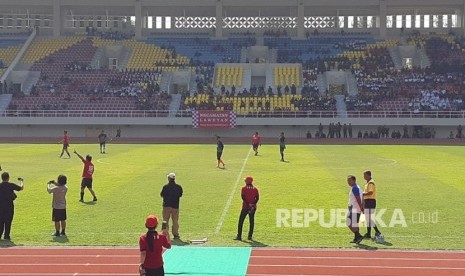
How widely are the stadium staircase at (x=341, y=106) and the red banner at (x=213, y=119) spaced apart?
9955 millimetres

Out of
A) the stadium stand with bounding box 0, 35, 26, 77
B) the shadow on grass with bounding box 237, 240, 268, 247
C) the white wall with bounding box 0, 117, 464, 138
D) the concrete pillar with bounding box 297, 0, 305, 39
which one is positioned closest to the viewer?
the shadow on grass with bounding box 237, 240, 268, 247

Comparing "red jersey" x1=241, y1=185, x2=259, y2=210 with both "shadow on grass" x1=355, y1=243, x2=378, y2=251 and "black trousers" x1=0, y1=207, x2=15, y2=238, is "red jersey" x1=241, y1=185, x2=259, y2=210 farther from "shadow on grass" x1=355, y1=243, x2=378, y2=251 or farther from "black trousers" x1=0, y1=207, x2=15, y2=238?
"black trousers" x1=0, y1=207, x2=15, y2=238

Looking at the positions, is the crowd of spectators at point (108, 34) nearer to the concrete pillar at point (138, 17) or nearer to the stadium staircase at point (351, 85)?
the concrete pillar at point (138, 17)

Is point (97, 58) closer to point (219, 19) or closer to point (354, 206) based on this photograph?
point (219, 19)

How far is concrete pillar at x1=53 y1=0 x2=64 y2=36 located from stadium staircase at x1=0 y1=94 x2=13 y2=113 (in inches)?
631

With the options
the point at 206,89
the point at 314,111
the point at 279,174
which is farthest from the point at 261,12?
the point at 279,174

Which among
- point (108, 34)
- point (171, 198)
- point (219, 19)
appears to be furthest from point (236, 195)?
point (108, 34)

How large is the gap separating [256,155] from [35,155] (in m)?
13.4

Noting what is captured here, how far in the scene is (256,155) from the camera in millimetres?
40156

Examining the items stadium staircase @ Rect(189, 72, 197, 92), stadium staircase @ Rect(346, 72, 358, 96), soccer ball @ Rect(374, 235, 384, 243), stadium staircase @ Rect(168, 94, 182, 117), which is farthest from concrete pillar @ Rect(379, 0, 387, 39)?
soccer ball @ Rect(374, 235, 384, 243)

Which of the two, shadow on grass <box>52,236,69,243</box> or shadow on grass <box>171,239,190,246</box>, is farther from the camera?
shadow on grass <box>52,236,69,243</box>

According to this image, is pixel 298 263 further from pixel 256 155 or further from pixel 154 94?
pixel 154 94

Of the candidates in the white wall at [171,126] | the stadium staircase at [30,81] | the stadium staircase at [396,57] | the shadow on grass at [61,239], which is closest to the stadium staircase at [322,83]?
the white wall at [171,126]

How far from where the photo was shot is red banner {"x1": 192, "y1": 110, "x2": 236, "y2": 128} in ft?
200
